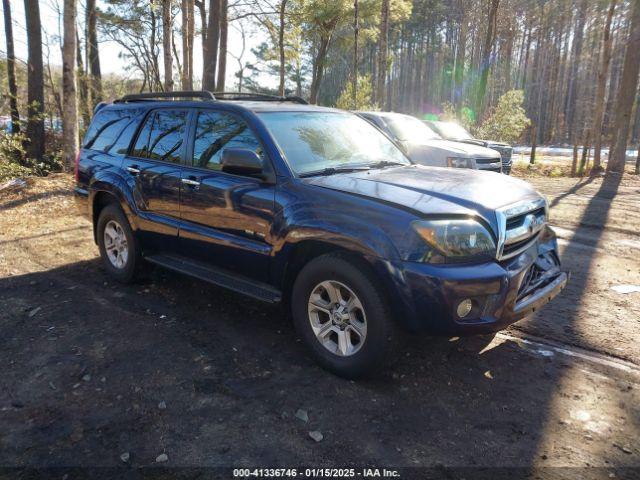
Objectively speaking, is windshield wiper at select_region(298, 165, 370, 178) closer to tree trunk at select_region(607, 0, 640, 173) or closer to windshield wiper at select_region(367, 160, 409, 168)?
windshield wiper at select_region(367, 160, 409, 168)

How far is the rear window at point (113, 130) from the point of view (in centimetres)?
492

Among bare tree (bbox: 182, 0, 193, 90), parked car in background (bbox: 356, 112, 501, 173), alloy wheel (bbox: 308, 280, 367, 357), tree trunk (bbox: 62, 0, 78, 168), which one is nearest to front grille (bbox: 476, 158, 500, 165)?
parked car in background (bbox: 356, 112, 501, 173)

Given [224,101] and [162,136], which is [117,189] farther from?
[224,101]

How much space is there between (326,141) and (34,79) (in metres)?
11.5

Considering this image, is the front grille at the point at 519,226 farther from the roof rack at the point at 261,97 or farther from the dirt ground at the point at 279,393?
the roof rack at the point at 261,97

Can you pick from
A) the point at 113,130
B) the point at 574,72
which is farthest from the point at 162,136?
the point at 574,72

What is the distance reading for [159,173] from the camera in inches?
173

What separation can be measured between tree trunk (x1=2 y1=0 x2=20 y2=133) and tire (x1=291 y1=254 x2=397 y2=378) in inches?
442

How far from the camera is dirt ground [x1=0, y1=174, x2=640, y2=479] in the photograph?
2.49 meters

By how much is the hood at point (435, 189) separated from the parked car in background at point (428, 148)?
505 cm

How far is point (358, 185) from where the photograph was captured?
3.27 metres

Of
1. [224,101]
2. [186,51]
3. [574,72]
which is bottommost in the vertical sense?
[224,101]

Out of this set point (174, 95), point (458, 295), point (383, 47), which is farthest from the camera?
point (383, 47)

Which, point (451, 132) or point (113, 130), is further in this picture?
point (451, 132)
